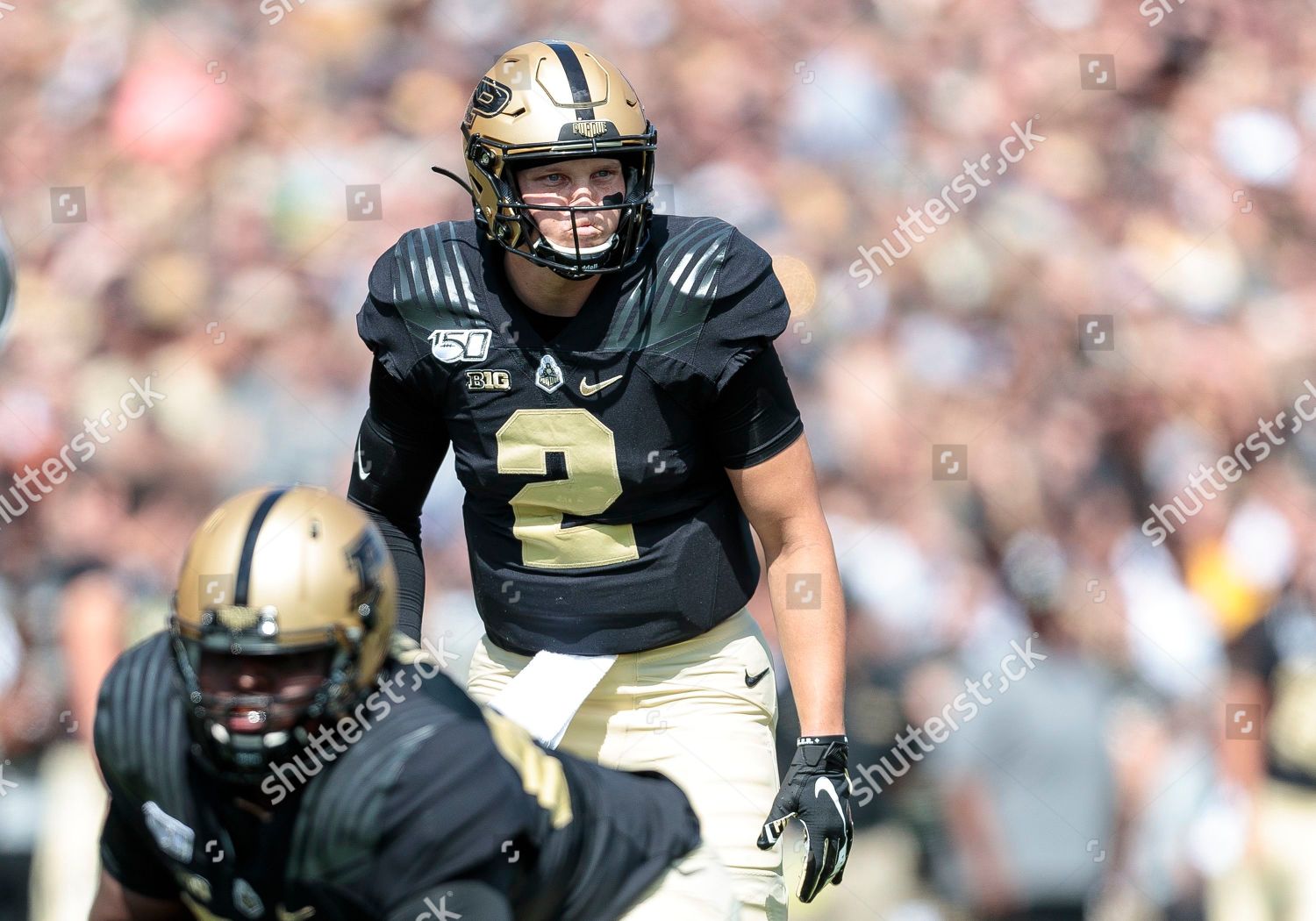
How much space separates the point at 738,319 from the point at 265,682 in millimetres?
1022

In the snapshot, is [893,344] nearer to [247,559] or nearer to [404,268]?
[404,268]

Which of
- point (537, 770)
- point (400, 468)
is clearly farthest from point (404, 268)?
point (537, 770)

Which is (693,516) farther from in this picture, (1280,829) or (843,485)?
(1280,829)

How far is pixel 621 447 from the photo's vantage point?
8.16ft

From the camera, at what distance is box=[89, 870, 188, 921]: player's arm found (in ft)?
6.80

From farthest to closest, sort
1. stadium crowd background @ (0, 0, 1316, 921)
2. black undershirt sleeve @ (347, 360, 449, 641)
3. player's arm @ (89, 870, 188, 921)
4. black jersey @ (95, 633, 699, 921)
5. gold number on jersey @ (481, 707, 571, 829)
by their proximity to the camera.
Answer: stadium crowd background @ (0, 0, 1316, 921)
black undershirt sleeve @ (347, 360, 449, 641)
player's arm @ (89, 870, 188, 921)
gold number on jersey @ (481, 707, 571, 829)
black jersey @ (95, 633, 699, 921)

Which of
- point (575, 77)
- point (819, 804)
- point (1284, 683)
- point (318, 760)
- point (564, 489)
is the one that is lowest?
point (1284, 683)

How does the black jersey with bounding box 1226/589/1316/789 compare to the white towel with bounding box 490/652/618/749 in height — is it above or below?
below

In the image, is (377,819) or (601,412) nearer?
(377,819)

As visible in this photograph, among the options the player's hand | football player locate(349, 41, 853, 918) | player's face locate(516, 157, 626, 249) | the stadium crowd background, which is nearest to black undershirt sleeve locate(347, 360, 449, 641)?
football player locate(349, 41, 853, 918)

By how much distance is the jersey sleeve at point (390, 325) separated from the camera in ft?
8.34

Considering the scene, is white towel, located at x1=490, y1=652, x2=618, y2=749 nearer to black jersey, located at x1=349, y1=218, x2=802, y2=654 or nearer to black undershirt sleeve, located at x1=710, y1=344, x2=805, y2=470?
black jersey, located at x1=349, y1=218, x2=802, y2=654

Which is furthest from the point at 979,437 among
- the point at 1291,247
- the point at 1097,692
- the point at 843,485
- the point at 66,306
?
the point at 66,306

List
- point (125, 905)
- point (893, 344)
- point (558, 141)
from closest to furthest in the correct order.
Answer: point (125, 905) < point (558, 141) < point (893, 344)
